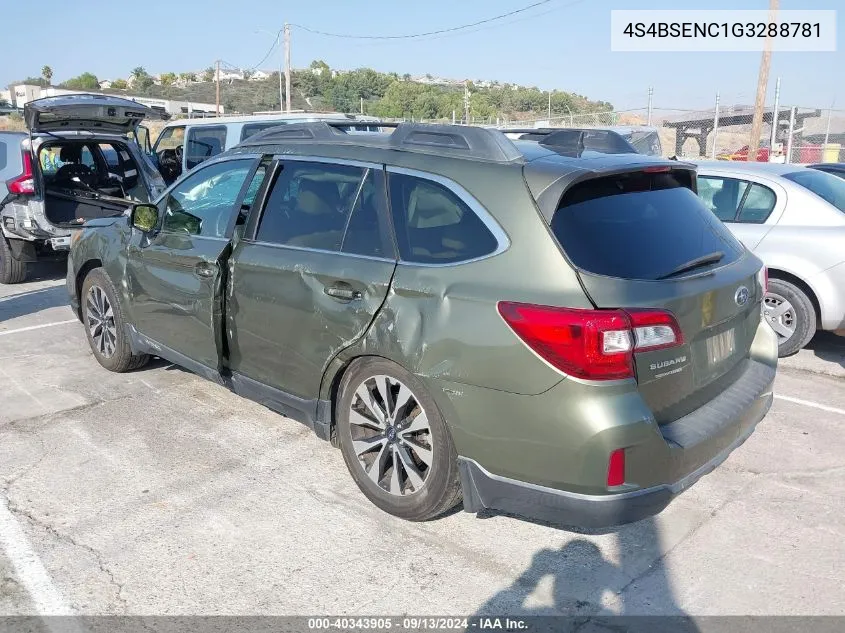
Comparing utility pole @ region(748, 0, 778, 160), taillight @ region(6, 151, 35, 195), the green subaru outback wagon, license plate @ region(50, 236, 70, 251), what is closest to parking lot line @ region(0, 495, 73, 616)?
the green subaru outback wagon

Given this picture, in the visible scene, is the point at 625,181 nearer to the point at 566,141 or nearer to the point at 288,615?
the point at 566,141

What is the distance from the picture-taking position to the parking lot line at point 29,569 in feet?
9.64

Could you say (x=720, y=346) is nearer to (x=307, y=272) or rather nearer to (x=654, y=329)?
(x=654, y=329)

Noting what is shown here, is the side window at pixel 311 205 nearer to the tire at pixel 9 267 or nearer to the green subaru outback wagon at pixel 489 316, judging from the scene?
the green subaru outback wagon at pixel 489 316

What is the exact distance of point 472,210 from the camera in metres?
3.19

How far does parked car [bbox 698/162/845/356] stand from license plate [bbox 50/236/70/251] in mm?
7038

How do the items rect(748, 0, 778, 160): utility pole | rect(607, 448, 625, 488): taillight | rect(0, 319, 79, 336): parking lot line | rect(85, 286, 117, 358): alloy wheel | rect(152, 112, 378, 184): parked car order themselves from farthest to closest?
rect(748, 0, 778, 160): utility pole < rect(152, 112, 378, 184): parked car < rect(0, 319, 79, 336): parking lot line < rect(85, 286, 117, 358): alloy wheel < rect(607, 448, 625, 488): taillight

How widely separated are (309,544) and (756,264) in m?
2.52

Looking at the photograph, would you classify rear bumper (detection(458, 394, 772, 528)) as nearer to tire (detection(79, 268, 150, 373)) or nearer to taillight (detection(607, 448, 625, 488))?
taillight (detection(607, 448, 625, 488))

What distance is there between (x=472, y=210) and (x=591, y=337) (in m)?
0.80

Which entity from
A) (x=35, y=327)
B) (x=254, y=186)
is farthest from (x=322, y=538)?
(x=35, y=327)

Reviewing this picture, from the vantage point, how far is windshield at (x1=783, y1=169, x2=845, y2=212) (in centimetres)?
629

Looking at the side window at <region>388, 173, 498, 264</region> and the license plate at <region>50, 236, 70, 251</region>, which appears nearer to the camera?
the side window at <region>388, 173, 498, 264</region>

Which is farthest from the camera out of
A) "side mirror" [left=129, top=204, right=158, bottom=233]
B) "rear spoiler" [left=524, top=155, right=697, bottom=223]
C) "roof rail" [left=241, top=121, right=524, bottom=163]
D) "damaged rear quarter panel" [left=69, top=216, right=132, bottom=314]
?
"damaged rear quarter panel" [left=69, top=216, right=132, bottom=314]
